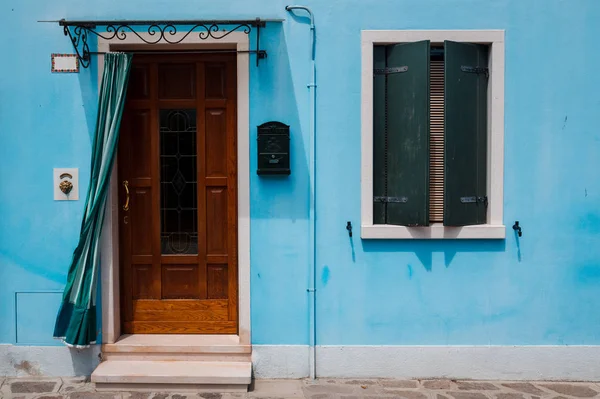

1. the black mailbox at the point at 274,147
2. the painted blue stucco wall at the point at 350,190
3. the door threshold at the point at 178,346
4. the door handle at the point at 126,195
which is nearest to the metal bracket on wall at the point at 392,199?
the painted blue stucco wall at the point at 350,190

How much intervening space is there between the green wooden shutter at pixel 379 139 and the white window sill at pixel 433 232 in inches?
5.4

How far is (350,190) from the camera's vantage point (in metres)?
4.54

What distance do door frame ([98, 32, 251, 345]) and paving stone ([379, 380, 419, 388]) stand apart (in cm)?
122

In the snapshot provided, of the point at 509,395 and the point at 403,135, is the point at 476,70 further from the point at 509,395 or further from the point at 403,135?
the point at 509,395

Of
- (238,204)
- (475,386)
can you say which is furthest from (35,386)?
(475,386)

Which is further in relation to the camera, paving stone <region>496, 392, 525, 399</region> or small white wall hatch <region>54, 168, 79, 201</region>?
small white wall hatch <region>54, 168, 79, 201</region>

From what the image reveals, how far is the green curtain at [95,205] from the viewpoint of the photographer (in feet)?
14.3

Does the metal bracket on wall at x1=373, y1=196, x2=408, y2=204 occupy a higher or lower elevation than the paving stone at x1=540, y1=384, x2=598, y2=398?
higher

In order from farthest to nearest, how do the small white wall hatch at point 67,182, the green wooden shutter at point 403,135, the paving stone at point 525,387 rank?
the small white wall hatch at point 67,182 → the green wooden shutter at point 403,135 → the paving stone at point 525,387

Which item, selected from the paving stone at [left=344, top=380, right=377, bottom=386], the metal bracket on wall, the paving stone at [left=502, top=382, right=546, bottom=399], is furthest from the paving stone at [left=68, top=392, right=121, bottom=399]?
the paving stone at [left=502, top=382, right=546, bottom=399]

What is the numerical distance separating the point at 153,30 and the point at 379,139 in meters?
2.15

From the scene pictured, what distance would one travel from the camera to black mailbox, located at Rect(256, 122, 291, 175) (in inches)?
174

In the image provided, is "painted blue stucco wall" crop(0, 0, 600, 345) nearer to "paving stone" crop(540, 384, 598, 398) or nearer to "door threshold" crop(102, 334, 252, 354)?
"door threshold" crop(102, 334, 252, 354)

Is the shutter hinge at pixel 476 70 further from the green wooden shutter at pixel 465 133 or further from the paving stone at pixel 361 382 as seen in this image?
the paving stone at pixel 361 382
